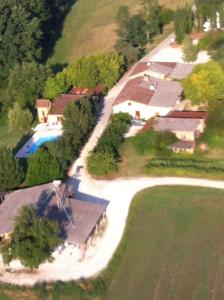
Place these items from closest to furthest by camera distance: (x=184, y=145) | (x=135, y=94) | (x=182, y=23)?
(x=184, y=145)
(x=135, y=94)
(x=182, y=23)

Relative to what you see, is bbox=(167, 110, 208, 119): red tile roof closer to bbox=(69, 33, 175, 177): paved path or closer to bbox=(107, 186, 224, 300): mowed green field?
bbox=(69, 33, 175, 177): paved path

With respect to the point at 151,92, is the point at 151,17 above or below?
above

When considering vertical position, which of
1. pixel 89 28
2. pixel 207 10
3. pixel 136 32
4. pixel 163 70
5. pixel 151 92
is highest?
pixel 207 10

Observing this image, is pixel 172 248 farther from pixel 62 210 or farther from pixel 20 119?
pixel 20 119

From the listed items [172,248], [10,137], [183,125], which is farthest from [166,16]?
[172,248]

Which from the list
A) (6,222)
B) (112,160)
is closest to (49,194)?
(6,222)

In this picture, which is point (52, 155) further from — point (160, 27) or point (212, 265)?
point (160, 27)
